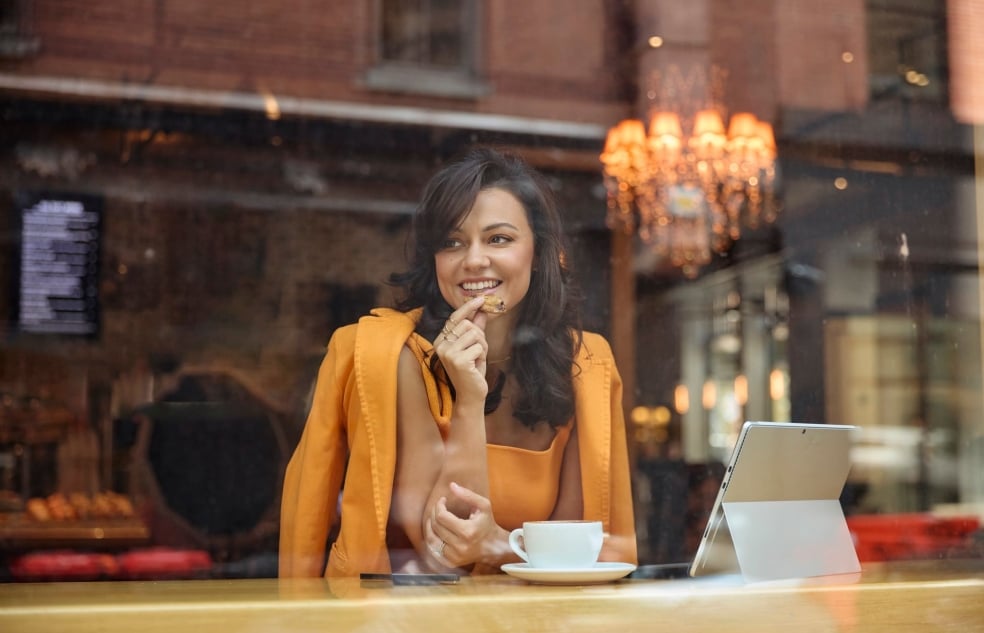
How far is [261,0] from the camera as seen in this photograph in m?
4.62

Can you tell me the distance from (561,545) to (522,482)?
0.64m

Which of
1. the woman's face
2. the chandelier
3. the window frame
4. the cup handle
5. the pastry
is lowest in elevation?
the cup handle

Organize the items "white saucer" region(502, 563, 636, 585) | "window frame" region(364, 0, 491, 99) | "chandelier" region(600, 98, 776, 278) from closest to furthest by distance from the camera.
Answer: "white saucer" region(502, 563, 636, 585) < "window frame" region(364, 0, 491, 99) < "chandelier" region(600, 98, 776, 278)

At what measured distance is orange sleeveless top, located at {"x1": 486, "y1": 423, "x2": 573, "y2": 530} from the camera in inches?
90.3

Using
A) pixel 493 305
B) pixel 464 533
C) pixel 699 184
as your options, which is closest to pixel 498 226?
pixel 493 305

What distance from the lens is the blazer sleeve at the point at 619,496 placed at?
7.91 ft

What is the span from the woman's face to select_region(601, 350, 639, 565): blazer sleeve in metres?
0.38

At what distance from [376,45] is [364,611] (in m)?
3.13

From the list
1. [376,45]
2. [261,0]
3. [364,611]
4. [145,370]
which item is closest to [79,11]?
[261,0]

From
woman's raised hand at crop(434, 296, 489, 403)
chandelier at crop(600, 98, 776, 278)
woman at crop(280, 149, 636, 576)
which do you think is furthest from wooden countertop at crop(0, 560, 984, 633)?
chandelier at crop(600, 98, 776, 278)

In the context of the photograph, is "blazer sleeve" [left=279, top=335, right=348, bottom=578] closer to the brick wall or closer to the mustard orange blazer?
the mustard orange blazer

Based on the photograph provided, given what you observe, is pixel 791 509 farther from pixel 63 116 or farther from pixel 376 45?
pixel 63 116

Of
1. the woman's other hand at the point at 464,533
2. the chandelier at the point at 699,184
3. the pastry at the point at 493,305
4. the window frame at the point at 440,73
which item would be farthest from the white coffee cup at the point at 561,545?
the chandelier at the point at 699,184

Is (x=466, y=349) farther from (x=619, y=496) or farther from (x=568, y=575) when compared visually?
(x=568, y=575)
